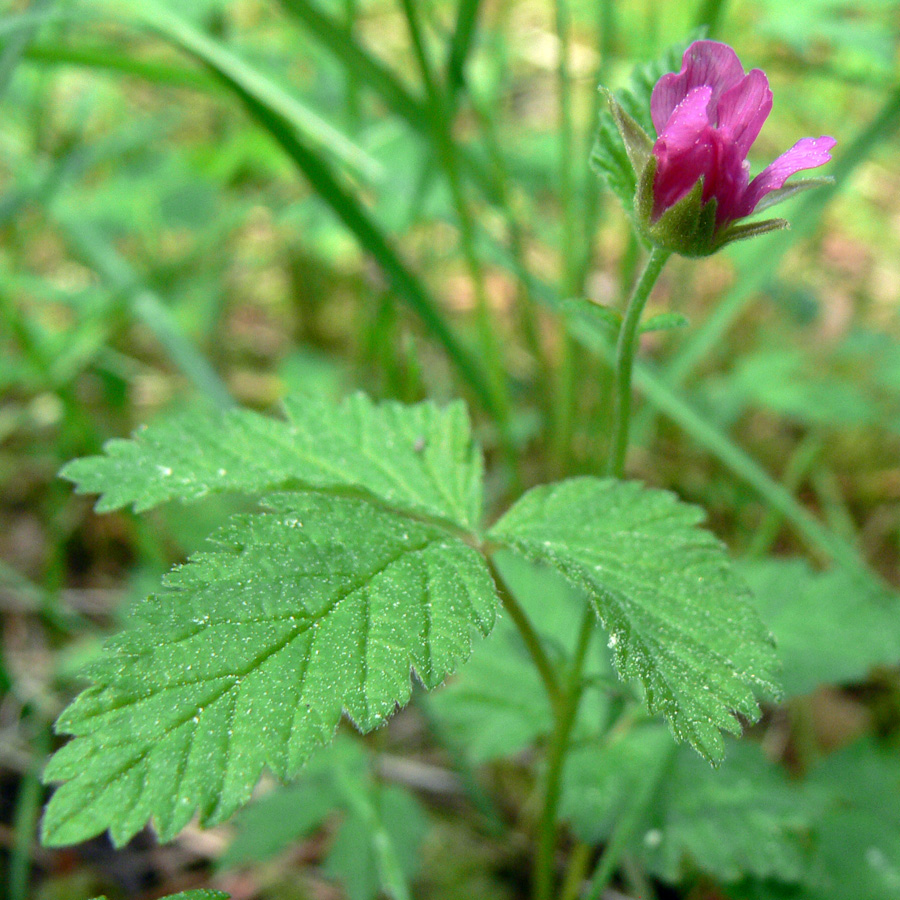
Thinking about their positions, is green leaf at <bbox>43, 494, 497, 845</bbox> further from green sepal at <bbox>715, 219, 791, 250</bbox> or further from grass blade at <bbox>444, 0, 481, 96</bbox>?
grass blade at <bbox>444, 0, 481, 96</bbox>

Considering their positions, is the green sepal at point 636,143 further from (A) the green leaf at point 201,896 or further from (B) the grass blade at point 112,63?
(B) the grass blade at point 112,63

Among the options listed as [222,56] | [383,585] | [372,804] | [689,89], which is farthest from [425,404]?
[222,56]

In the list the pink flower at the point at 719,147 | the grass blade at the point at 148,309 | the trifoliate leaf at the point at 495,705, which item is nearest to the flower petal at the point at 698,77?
the pink flower at the point at 719,147

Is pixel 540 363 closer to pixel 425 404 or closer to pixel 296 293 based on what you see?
pixel 425 404

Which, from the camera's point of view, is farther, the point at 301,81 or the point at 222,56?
the point at 301,81

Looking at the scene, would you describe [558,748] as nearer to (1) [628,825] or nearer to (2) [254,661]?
(1) [628,825]

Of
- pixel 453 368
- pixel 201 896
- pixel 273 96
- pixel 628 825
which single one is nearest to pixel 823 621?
pixel 628 825

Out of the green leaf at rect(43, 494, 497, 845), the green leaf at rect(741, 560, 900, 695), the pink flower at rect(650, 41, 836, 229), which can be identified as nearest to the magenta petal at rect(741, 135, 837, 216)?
the pink flower at rect(650, 41, 836, 229)
